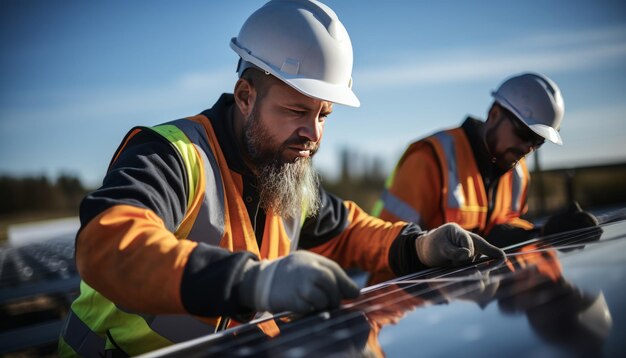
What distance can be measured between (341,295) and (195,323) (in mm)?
895

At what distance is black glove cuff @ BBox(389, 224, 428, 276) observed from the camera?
2.36 meters

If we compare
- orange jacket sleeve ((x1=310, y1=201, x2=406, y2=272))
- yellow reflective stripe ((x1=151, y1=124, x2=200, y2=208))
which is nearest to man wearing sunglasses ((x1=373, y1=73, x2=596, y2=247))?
orange jacket sleeve ((x1=310, y1=201, x2=406, y2=272))

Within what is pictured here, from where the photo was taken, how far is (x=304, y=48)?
227 cm

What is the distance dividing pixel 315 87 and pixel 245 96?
0.36 meters

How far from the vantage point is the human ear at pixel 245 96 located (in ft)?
7.87

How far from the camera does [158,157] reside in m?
1.85

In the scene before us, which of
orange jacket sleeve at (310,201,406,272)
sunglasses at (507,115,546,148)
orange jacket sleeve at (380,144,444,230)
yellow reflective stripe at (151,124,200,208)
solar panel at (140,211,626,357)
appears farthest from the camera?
sunglasses at (507,115,546,148)

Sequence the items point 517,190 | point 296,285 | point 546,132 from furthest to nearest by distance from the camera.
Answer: point 517,190
point 546,132
point 296,285

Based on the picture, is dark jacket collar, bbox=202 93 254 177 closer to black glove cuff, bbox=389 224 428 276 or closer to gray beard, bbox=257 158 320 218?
gray beard, bbox=257 158 320 218

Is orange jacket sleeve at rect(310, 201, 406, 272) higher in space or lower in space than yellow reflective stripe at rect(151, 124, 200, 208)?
lower

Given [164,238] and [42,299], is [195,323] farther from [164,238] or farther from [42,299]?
[42,299]

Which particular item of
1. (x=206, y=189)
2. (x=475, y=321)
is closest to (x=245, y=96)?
(x=206, y=189)

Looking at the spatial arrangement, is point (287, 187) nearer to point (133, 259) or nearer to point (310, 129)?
point (310, 129)

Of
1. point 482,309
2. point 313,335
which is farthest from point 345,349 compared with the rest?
point 482,309
